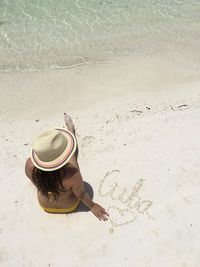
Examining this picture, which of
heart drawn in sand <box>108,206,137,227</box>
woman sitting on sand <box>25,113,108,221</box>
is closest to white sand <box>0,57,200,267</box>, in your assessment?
heart drawn in sand <box>108,206,137,227</box>

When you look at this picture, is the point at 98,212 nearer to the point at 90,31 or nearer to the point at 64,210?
the point at 64,210

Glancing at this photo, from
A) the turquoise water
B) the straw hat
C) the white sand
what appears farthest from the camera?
the turquoise water

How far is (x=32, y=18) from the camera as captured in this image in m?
6.89

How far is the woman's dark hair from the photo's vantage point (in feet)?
8.54

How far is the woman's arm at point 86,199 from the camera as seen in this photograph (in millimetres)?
2914

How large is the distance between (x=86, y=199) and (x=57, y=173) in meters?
0.71

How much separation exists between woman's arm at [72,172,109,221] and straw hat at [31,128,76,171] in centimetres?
36

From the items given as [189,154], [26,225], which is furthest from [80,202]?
[189,154]

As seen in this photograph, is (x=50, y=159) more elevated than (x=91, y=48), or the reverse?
(x=50, y=159)

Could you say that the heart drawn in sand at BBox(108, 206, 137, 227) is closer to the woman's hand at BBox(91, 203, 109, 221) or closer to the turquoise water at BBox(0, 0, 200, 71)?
the woman's hand at BBox(91, 203, 109, 221)

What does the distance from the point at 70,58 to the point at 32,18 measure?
175cm

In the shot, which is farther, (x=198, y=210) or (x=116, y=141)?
(x=116, y=141)

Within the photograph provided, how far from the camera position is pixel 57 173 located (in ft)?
8.57

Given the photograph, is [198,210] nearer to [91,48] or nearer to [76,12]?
[91,48]
